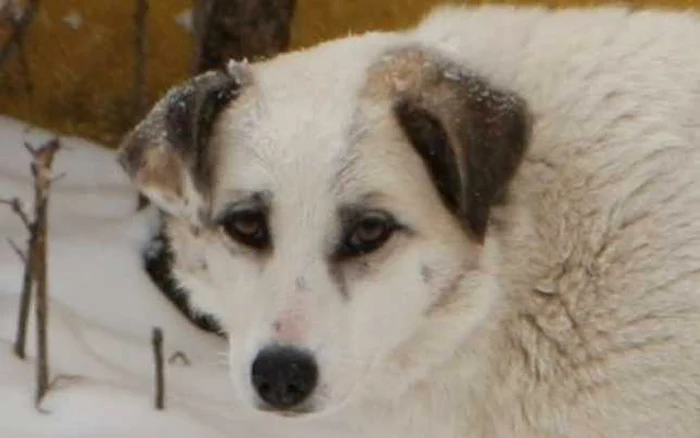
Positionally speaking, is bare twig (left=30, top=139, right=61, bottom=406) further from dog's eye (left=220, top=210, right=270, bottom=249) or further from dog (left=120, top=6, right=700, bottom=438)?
dog's eye (left=220, top=210, right=270, bottom=249)

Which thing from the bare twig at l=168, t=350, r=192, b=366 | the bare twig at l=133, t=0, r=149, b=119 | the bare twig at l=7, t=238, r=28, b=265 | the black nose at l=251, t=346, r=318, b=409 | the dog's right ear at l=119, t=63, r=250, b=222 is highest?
the bare twig at l=133, t=0, r=149, b=119

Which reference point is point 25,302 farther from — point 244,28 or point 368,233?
point 368,233

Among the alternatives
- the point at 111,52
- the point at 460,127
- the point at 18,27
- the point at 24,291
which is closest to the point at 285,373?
the point at 460,127

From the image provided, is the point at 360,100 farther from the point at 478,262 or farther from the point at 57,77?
the point at 57,77

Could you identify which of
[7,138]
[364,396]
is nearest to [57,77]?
[7,138]

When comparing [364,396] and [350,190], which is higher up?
[350,190]

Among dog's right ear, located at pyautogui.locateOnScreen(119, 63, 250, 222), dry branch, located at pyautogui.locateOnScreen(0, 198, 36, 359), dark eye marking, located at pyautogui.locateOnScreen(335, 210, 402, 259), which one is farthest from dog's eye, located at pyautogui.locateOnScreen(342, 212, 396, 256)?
dry branch, located at pyautogui.locateOnScreen(0, 198, 36, 359)
